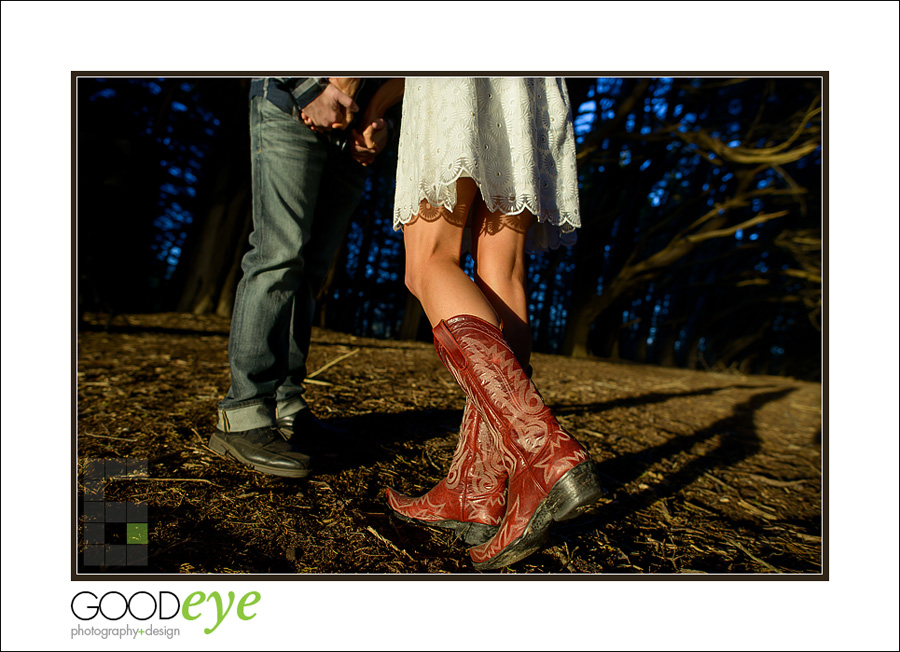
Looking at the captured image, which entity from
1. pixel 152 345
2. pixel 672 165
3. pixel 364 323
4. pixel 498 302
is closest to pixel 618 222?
pixel 672 165

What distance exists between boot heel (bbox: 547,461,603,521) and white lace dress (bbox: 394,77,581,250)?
2.03 feet

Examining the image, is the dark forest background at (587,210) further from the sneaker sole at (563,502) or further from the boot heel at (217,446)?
the sneaker sole at (563,502)

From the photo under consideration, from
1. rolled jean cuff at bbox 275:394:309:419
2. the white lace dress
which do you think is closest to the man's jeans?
rolled jean cuff at bbox 275:394:309:419

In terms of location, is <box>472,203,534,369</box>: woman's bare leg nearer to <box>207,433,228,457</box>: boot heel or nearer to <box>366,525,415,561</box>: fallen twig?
<box>366,525,415,561</box>: fallen twig

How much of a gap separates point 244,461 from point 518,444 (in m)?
1.01

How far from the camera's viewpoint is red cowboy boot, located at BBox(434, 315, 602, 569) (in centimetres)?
93

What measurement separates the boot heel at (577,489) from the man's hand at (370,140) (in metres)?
1.34

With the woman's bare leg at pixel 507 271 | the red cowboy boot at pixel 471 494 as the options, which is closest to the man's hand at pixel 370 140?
the woman's bare leg at pixel 507 271

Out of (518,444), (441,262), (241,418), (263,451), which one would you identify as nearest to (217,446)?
(241,418)

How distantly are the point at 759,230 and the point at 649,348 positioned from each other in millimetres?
7201

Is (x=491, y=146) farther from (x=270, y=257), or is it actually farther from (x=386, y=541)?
(x=386, y=541)

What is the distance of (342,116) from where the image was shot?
161cm

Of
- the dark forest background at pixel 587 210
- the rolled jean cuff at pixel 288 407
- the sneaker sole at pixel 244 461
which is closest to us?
the sneaker sole at pixel 244 461

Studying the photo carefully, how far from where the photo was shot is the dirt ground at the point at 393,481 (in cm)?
120
